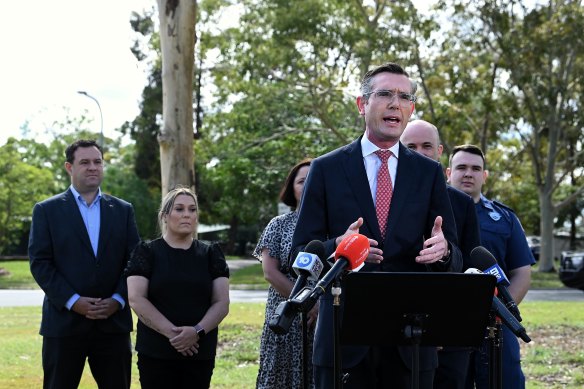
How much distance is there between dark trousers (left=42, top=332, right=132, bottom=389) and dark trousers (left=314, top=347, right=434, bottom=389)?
3.24 metres

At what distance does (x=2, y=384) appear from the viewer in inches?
379

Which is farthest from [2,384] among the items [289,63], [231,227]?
[231,227]

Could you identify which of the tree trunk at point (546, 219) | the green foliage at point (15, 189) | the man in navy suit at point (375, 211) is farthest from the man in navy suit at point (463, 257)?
the green foliage at point (15, 189)

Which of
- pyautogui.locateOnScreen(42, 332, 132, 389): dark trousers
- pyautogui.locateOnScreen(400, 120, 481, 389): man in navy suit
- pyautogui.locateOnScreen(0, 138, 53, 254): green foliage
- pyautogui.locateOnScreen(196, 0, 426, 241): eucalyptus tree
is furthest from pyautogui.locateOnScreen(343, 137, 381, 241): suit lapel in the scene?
pyautogui.locateOnScreen(0, 138, 53, 254): green foliage

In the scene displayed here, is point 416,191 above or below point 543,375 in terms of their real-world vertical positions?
above

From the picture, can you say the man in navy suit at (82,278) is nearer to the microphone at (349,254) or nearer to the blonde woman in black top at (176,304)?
the blonde woman in black top at (176,304)

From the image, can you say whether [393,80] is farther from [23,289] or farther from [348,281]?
[23,289]

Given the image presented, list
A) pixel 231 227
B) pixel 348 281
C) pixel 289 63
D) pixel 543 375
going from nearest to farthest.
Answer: pixel 348 281, pixel 543 375, pixel 289 63, pixel 231 227

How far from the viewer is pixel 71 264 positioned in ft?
22.3

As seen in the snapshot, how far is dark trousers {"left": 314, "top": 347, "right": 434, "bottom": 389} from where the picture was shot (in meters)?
3.90

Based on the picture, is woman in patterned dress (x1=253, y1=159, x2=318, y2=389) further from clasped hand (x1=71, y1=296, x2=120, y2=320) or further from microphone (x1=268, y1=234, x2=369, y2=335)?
microphone (x1=268, y1=234, x2=369, y2=335)

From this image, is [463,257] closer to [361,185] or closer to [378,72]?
[361,185]

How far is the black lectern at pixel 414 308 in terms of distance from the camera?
136 inches

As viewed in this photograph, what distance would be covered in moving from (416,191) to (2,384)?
6.98 m
